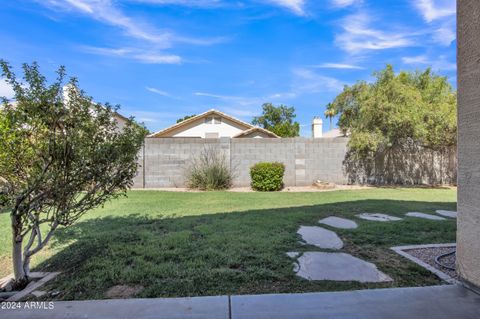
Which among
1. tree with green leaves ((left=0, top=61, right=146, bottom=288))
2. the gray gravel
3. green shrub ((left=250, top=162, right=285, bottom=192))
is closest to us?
tree with green leaves ((left=0, top=61, right=146, bottom=288))

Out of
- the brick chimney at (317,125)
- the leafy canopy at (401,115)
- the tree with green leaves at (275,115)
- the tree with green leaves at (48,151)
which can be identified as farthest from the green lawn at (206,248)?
the tree with green leaves at (275,115)

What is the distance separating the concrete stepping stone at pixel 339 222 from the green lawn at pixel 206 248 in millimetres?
150

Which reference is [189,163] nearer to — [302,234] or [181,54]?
[181,54]

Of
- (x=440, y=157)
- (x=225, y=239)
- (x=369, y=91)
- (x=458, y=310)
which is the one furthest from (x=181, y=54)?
(x=440, y=157)

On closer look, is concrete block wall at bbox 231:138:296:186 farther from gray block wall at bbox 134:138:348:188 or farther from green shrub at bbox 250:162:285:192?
green shrub at bbox 250:162:285:192

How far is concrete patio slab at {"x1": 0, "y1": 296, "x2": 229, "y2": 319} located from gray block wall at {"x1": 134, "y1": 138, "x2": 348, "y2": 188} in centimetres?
867

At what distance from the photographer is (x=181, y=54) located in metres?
10.6

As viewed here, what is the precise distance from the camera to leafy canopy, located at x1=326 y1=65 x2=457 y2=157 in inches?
395

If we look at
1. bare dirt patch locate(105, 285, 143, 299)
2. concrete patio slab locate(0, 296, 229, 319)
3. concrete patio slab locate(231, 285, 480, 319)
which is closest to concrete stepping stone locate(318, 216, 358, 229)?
concrete patio slab locate(231, 285, 480, 319)

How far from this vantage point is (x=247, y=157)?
10961 mm

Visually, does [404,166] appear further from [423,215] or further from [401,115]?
[423,215]

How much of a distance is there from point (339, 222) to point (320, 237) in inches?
43.7

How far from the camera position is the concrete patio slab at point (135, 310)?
198cm

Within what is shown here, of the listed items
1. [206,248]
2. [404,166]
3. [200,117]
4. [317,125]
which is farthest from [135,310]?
[200,117]
